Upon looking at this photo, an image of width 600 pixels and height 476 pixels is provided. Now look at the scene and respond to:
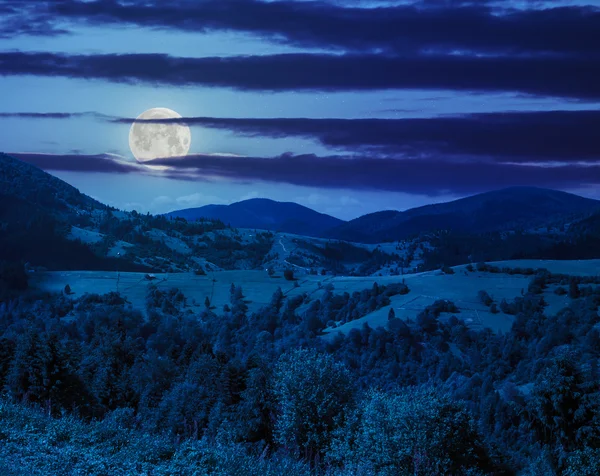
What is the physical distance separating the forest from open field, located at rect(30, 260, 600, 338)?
4.75 m

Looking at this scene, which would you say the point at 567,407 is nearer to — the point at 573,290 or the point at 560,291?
the point at 573,290

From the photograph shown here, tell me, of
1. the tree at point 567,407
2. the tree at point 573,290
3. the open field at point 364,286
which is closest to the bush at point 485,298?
the open field at point 364,286

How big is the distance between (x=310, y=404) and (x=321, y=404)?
1.78 ft

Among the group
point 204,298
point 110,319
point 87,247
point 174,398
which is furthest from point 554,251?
point 174,398

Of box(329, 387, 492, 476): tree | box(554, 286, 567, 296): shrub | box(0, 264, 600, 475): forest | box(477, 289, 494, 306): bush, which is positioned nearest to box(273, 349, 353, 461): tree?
box(0, 264, 600, 475): forest

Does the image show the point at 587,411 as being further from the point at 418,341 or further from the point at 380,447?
the point at 418,341

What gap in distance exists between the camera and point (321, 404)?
3256 centimetres

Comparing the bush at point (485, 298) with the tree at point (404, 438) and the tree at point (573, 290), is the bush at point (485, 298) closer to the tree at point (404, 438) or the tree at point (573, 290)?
the tree at point (573, 290)

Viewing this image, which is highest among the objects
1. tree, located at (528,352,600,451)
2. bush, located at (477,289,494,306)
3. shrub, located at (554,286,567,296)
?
tree, located at (528,352,600,451)

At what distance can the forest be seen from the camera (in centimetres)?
1788

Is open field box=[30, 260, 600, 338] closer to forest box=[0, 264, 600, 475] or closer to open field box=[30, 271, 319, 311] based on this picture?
open field box=[30, 271, 319, 311]

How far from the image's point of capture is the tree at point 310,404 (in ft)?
105

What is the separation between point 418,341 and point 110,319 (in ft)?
124

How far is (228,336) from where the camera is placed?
9019 cm
